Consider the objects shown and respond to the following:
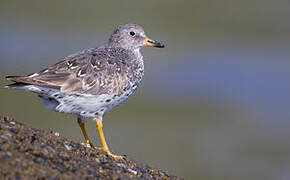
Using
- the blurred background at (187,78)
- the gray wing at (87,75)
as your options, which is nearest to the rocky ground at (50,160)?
the gray wing at (87,75)

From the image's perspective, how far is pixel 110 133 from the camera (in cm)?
1564

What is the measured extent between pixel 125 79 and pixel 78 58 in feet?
2.70

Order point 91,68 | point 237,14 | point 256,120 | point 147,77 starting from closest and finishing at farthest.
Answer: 1. point 91,68
2. point 256,120
3. point 147,77
4. point 237,14

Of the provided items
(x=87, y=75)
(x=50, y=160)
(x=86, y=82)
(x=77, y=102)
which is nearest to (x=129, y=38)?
(x=87, y=75)

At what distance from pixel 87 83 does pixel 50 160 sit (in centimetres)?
241

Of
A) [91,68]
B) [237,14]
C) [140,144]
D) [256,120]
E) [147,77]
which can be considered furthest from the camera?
[237,14]

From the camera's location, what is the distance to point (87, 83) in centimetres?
864

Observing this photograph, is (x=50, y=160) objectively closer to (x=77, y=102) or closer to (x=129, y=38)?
(x=77, y=102)

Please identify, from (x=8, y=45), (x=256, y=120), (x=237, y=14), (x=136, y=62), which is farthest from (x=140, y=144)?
(x=237, y=14)

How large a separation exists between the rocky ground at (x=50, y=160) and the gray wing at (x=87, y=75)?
938 millimetres

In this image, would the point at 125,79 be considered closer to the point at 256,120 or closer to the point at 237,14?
the point at 256,120

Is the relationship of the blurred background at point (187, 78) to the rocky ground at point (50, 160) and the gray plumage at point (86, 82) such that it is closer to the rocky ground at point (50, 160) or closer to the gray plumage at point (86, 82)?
the gray plumage at point (86, 82)

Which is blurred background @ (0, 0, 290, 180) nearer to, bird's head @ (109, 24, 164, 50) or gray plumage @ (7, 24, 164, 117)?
bird's head @ (109, 24, 164, 50)

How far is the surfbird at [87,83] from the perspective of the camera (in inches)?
328
